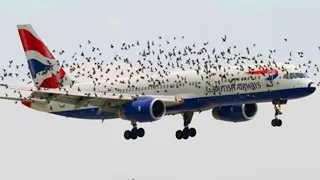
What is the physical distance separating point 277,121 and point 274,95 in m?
2.07

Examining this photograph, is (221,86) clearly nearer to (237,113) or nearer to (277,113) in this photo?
(277,113)

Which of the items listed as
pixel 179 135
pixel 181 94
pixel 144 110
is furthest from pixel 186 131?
pixel 144 110

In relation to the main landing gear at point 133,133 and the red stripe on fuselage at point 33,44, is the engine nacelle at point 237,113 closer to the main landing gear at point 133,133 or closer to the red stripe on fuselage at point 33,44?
the main landing gear at point 133,133

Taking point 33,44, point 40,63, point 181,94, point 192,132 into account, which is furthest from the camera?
point 33,44

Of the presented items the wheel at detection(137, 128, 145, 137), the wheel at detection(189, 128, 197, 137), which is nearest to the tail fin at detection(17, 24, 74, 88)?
the wheel at detection(137, 128, 145, 137)

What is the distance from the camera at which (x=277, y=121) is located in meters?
81.5

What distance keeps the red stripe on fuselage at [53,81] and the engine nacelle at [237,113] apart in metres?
15.5

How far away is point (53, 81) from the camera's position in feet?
321

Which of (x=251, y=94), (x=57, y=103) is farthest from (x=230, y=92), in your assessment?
(x=57, y=103)

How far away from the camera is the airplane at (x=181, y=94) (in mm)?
81875

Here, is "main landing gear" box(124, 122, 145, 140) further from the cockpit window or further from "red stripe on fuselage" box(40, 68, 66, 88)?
the cockpit window

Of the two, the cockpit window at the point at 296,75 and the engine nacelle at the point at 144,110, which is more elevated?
the cockpit window at the point at 296,75

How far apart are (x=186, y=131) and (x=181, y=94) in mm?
7500

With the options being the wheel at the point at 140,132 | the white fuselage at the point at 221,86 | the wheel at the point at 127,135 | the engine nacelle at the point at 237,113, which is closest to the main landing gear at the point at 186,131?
the engine nacelle at the point at 237,113
